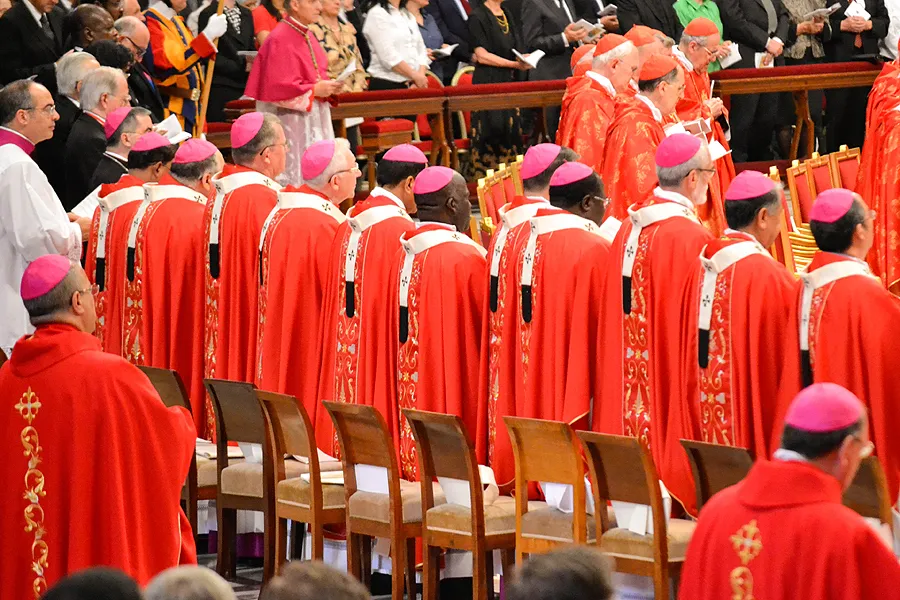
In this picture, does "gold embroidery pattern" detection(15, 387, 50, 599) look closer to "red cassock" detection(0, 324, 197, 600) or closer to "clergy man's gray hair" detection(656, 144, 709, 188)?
"red cassock" detection(0, 324, 197, 600)

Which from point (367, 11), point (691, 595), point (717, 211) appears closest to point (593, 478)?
point (691, 595)

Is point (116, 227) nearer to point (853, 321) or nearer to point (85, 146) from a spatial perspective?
point (85, 146)

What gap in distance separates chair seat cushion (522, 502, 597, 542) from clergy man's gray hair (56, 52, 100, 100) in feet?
15.4

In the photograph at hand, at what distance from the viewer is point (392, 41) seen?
45.7 feet

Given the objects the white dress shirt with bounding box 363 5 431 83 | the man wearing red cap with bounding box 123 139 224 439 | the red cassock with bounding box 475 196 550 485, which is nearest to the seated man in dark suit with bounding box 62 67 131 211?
the man wearing red cap with bounding box 123 139 224 439

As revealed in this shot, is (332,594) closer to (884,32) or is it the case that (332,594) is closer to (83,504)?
(83,504)

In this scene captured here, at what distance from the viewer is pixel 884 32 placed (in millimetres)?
15406

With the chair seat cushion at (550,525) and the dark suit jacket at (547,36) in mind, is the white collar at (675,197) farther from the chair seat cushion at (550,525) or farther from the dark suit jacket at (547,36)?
the dark suit jacket at (547,36)

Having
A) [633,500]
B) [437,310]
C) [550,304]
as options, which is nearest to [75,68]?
[437,310]

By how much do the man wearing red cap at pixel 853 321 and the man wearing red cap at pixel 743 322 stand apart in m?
0.25

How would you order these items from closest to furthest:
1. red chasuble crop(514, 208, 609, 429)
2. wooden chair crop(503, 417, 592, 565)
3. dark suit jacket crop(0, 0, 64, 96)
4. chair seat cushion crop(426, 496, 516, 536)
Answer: wooden chair crop(503, 417, 592, 565) < chair seat cushion crop(426, 496, 516, 536) < red chasuble crop(514, 208, 609, 429) < dark suit jacket crop(0, 0, 64, 96)

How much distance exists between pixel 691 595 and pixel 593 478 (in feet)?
5.64

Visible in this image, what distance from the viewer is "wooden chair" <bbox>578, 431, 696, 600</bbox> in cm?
626

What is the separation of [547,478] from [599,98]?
5703 mm
